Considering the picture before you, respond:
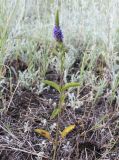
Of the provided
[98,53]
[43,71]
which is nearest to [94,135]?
[43,71]

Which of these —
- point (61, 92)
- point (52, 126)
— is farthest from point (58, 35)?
point (52, 126)

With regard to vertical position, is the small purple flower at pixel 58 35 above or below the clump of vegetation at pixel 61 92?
above

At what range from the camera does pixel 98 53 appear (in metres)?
1.88

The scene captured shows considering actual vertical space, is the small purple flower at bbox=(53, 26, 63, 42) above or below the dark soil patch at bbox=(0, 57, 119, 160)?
above

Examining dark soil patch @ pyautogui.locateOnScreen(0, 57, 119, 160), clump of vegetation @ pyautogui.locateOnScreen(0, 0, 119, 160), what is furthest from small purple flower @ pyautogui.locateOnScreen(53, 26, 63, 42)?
dark soil patch @ pyautogui.locateOnScreen(0, 57, 119, 160)

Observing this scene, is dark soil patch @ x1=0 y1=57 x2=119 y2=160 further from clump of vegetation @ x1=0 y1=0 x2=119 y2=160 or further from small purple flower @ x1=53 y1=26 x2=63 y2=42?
small purple flower @ x1=53 y1=26 x2=63 y2=42

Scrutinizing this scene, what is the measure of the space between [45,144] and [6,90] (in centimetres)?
40

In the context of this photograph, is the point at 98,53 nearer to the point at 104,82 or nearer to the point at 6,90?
the point at 104,82

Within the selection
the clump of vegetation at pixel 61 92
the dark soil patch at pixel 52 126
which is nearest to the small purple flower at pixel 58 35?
the clump of vegetation at pixel 61 92

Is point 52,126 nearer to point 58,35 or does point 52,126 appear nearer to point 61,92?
point 61,92

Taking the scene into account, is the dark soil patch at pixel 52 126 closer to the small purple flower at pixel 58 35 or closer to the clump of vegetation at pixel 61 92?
the clump of vegetation at pixel 61 92

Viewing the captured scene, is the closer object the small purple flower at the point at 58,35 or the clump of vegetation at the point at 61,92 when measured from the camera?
the small purple flower at the point at 58,35

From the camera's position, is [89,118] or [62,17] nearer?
[89,118]

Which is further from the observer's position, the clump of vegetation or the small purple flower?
the clump of vegetation
